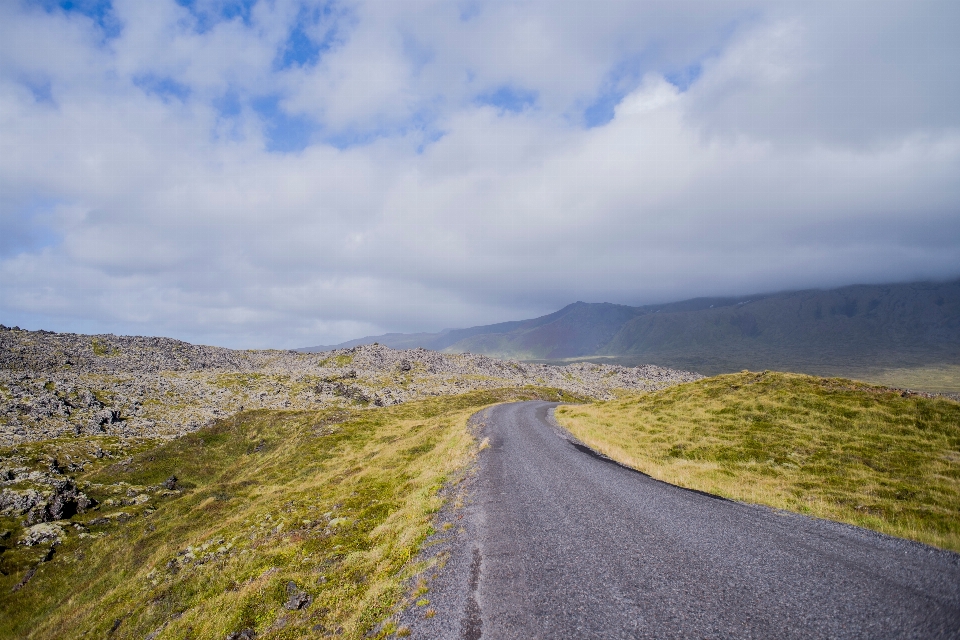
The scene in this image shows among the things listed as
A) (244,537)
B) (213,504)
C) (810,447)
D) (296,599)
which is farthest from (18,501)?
(810,447)

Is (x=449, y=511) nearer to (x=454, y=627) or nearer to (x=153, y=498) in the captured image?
(x=454, y=627)

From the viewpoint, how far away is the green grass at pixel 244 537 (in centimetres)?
1415

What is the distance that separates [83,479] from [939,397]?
88.8 m

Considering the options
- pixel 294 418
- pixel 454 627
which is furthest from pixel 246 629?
pixel 294 418

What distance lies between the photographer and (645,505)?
636 inches

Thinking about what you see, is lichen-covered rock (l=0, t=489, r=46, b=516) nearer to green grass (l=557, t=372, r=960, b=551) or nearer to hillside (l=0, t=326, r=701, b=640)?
hillside (l=0, t=326, r=701, b=640)

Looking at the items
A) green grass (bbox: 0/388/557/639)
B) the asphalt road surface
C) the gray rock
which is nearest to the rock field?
green grass (bbox: 0/388/557/639)

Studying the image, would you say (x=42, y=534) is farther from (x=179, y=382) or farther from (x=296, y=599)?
(x=179, y=382)

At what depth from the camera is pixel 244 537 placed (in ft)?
83.5

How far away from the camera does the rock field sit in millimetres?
68000

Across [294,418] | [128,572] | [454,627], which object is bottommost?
[128,572]

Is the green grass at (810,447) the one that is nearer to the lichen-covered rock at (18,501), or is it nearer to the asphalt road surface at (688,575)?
the asphalt road surface at (688,575)

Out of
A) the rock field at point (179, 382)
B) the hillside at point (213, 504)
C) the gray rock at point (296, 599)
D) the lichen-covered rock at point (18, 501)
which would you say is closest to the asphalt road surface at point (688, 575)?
the hillside at point (213, 504)

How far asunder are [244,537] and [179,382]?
9182 centimetres
